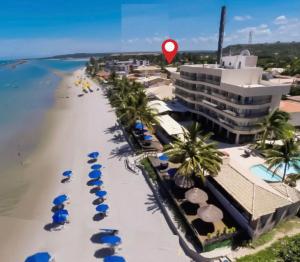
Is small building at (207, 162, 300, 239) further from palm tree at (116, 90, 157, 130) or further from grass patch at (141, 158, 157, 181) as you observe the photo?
palm tree at (116, 90, 157, 130)

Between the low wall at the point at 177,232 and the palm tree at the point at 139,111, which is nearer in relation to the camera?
the low wall at the point at 177,232

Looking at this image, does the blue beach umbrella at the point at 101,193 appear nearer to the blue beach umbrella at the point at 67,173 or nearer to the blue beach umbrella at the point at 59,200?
the blue beach umbrella at the point at 59,200

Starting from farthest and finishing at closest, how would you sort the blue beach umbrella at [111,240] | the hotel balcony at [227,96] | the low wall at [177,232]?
the hotel balcony at [227,96] → the blue beach umbrella at [111,240] → the low wall at [177,232]

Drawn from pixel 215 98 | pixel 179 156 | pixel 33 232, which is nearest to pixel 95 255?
pixel 33 232

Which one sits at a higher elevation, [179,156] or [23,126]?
[179,156]

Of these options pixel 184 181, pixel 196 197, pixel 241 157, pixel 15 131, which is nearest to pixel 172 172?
pixel 184 181

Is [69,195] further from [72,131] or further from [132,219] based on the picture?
[72,131]

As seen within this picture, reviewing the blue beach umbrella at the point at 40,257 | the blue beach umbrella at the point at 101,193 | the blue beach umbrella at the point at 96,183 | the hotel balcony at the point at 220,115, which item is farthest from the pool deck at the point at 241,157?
the blue beach umbrella at the point at 40,257
